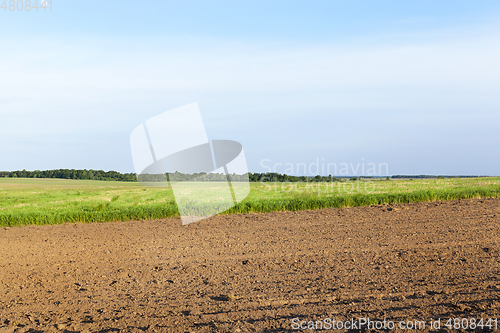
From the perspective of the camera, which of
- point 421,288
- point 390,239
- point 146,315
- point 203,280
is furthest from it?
point 390,239

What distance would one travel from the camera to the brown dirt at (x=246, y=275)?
539cm

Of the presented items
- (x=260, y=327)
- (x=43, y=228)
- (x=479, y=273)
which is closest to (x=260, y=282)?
(x=260, y=327)

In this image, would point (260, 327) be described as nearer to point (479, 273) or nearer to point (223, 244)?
point (479, 273)

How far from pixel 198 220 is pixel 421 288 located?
12.5 metres

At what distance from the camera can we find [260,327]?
4898 mm

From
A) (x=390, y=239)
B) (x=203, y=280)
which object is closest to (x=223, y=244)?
(x=203, y=280)

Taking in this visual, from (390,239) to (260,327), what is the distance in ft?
25.1

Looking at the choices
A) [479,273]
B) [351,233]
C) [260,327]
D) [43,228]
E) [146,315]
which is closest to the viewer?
[260,327]

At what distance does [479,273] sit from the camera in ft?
23.5

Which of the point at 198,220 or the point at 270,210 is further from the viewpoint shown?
the point at 270,210

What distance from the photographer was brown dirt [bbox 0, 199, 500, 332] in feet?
17.7

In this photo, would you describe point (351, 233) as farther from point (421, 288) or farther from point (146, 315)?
point (146, 315)

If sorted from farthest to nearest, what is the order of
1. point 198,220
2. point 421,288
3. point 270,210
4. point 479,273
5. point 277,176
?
point 277,176, point 270,210, point 198,220, point 479,273, point 421,288

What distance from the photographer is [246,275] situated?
786cm
